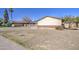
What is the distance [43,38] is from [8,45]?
423 millimetres

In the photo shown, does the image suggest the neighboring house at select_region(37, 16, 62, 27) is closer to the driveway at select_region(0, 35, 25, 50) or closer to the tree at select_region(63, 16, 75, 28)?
the tree at select_region(63, 16, 75, 28)

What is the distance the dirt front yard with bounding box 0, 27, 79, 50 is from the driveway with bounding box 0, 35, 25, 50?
0.14ft

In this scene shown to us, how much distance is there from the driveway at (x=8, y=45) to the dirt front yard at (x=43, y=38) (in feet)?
0.14

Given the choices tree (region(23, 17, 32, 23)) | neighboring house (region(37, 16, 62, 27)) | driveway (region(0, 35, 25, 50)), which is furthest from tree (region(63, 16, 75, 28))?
driveway (region(0, 35, 25, 50))

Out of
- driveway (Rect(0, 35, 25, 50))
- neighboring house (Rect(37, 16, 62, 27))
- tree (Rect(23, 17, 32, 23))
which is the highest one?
tree (Rect(23, 17, 32, 23))

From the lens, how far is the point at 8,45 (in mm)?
3490

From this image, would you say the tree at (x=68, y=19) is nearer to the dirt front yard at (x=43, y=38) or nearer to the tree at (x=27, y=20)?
the dirt front yard at (x=43, y=38)

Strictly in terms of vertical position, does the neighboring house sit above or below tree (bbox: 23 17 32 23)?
below

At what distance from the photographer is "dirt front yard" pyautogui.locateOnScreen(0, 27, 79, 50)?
3469 millimetres

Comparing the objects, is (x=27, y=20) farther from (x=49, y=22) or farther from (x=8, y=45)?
(x=8, y=45)

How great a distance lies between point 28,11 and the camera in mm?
3504
